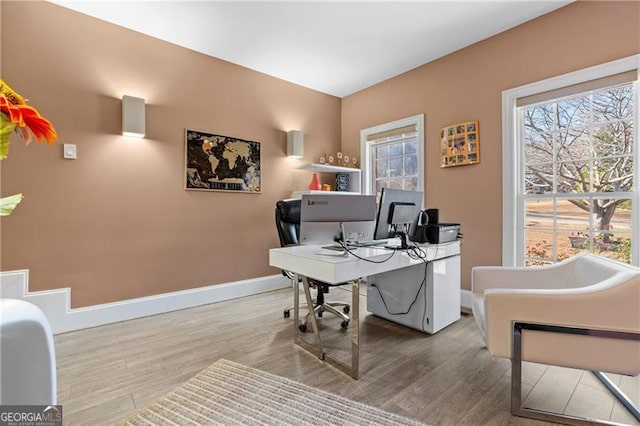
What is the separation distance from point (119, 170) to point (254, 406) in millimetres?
2487

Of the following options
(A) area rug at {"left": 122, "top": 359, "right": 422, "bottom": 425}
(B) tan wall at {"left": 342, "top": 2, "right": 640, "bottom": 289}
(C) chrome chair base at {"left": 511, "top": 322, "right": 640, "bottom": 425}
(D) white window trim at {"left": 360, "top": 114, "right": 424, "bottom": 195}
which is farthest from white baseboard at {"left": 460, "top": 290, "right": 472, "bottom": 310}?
(A) area rug at {"left": 122, "top": 359, "right": 422, "bottom": 425}

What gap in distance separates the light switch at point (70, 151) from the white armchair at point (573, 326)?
339cm

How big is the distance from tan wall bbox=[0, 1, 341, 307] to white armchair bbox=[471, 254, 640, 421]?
2.84 meters

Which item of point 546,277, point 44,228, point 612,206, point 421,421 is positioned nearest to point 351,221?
point 421,421

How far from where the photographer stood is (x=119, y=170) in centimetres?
281

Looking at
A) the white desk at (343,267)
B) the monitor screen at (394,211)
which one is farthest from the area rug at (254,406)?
the monitor screen at (394,211)

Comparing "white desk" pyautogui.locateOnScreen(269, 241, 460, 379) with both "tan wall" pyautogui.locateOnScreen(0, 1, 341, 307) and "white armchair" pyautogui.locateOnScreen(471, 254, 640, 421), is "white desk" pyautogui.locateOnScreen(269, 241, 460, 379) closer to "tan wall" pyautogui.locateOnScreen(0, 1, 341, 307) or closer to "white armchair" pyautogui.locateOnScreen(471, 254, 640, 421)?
"white armchair" pyautogui.locateOnScreen(471, 254, 640, 421)

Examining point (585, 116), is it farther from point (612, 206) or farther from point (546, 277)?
point (546, 277)

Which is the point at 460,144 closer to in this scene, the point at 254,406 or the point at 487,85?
the point at 487,85

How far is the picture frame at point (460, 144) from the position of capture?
10.2 ft

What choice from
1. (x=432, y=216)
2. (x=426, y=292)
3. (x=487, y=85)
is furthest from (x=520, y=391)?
(x=487, y=85)

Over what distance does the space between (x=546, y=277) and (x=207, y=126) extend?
3.48 m

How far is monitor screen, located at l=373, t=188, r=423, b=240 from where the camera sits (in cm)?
216

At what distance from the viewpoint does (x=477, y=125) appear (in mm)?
3092
